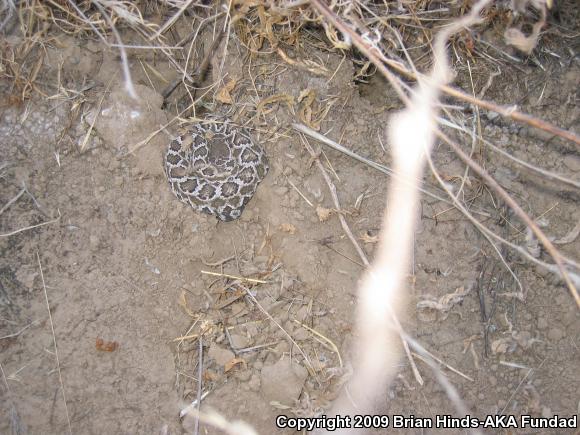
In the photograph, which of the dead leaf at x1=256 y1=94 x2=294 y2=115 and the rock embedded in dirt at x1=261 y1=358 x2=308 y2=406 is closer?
the rock embedded in dirt at x1=261 y1=358 x2=308 y2=406

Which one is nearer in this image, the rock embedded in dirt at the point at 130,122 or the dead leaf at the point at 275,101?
the rock embedded in dirt at the point at 130,122

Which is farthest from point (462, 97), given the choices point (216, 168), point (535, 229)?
point (216, 168)

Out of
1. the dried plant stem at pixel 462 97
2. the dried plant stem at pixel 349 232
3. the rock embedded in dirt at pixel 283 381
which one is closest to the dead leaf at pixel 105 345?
the rock embedded in dirt at pixel 283 381

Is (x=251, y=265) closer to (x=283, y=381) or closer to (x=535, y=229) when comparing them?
(x=283, y=381)

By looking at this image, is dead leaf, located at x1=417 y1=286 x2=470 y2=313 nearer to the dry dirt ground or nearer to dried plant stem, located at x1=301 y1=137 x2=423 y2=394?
the dry dirt ground

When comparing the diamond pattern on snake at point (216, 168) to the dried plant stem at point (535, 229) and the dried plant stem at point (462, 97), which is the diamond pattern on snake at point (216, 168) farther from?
the dried plant stem at point (535, 229)

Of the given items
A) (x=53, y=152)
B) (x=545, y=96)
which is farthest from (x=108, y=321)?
(x=545, y=96)

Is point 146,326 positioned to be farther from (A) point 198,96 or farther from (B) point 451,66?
(B) point 451,66

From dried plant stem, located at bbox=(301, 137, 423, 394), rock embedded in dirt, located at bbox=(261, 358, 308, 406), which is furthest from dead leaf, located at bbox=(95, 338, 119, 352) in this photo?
dried plant stem, located at bbox=(301, 137, 423, 394)
